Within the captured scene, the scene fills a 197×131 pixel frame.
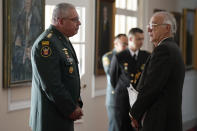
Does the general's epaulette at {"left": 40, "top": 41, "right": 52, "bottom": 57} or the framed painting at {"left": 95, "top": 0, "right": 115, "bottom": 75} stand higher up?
the framed painting at {"left": 95, "top": 0, "right": 115, "bottom": 75}

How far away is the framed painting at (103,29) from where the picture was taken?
5152 mm

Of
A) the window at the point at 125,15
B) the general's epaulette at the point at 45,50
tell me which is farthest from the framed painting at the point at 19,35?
the window at the point at 125,15

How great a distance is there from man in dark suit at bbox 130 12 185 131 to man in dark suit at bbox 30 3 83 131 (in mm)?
544

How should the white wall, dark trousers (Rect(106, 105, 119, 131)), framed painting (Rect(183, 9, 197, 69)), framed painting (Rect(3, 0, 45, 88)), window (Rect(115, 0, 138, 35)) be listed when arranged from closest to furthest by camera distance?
1. framed painting (Rect(3, 0, 45, 88))
2. the white wall
3. dark trousers (Rect(106, 105, 119, 131))
4. window (Rect(115, 0, 138, 35))
5. framed painting (Rect(183, 9, 197, 69))

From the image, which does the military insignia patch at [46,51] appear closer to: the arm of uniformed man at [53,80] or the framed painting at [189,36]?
the arm of uniformed man at [53,80]

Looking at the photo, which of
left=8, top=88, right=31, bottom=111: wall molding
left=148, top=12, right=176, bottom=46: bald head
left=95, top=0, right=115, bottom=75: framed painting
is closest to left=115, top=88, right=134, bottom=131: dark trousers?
left=95, top=0, right=115, bottom=75: framed painting

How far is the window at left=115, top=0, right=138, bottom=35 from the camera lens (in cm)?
579

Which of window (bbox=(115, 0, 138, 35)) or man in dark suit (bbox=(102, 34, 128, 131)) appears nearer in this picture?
man in dark suit (bbox=(102, 34, 128, 131))

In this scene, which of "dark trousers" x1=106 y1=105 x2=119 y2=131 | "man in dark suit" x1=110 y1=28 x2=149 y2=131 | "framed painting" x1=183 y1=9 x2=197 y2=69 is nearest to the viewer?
"man in dark suit" x1=110 y1=28 x2=149 y2=131

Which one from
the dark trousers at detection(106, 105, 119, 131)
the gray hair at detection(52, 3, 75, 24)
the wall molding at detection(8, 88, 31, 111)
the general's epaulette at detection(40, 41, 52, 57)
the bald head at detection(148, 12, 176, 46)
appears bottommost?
the dark trousers at detection(106, 105, 119, 131)

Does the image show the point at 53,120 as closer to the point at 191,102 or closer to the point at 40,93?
the point at 40,93

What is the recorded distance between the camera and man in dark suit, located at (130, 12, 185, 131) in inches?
110

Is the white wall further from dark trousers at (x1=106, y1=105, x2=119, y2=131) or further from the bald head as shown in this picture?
the bald head

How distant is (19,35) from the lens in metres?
3.69
